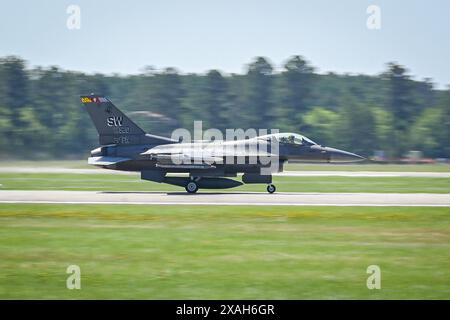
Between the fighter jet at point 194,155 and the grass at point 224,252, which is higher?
the fighter jet at point 194,155

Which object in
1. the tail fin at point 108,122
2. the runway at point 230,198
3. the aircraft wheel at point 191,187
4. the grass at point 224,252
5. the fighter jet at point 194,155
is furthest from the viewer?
the tail fin at point 108,122

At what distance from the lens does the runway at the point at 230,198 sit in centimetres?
2438

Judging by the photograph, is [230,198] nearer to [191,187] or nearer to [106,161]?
[191,187]

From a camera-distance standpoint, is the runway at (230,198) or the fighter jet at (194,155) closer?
the runway at (230,198)

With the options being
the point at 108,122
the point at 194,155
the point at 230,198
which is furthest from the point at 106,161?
the point at 230,198

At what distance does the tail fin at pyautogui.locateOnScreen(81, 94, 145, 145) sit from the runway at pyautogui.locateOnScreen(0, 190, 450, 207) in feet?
9.88

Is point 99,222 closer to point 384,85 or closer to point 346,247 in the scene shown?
point 346,247

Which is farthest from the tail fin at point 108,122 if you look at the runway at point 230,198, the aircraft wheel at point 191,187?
the aircraft wheel at point 191,187

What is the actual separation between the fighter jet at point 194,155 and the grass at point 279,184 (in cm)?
173

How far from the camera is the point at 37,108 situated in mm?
95250

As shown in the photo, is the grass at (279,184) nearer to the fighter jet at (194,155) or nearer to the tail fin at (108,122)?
the fighter jet at (194,155)

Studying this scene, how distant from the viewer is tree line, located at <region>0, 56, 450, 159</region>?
87.8 m
